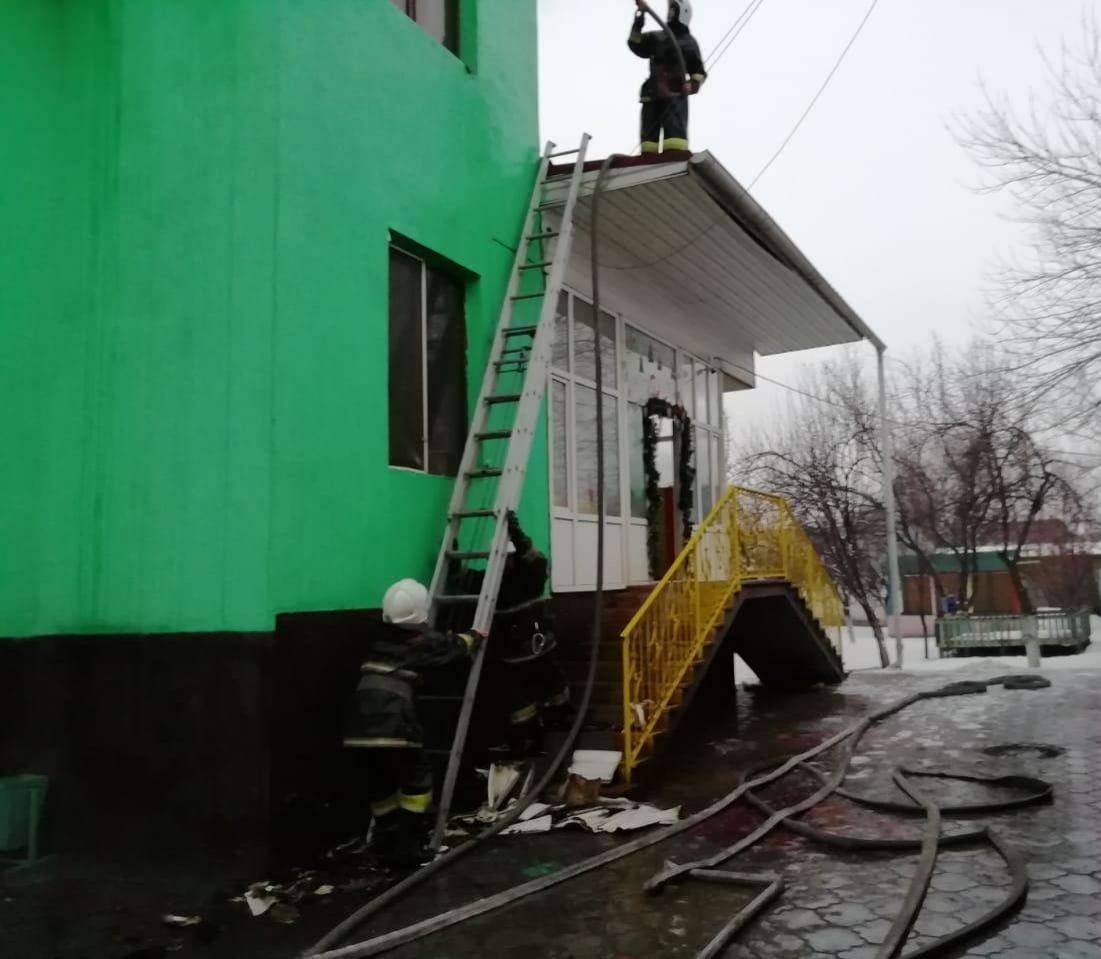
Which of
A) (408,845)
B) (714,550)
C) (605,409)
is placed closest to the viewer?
(408,845)

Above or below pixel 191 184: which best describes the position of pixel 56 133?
above

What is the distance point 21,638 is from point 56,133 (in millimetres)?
3321

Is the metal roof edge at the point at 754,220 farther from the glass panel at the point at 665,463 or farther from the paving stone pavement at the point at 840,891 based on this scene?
the paving stone pavement at the point at 840,891

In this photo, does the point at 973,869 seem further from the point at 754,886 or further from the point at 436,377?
the point at 436,377

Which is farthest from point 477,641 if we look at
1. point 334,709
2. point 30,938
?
point 30,938

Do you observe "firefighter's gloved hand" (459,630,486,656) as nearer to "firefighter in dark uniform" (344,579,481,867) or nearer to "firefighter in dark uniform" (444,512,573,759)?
"firefighter in dark uniform" (344,579,481,867)

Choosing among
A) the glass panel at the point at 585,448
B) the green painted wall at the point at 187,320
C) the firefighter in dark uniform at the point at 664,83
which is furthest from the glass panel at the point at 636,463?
the green painted wall at the point at 187,320

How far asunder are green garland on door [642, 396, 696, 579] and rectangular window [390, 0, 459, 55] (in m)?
5.11

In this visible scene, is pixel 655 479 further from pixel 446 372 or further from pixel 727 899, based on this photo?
pixel 727 899

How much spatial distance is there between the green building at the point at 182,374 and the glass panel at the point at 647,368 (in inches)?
204

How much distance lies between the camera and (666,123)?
9.21m

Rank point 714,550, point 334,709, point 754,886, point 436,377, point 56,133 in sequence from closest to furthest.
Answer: point 754,886 < point 334,709 < point 56,133 < point 436,377 < point 714,550

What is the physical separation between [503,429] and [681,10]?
538 cm

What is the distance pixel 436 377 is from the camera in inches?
291
